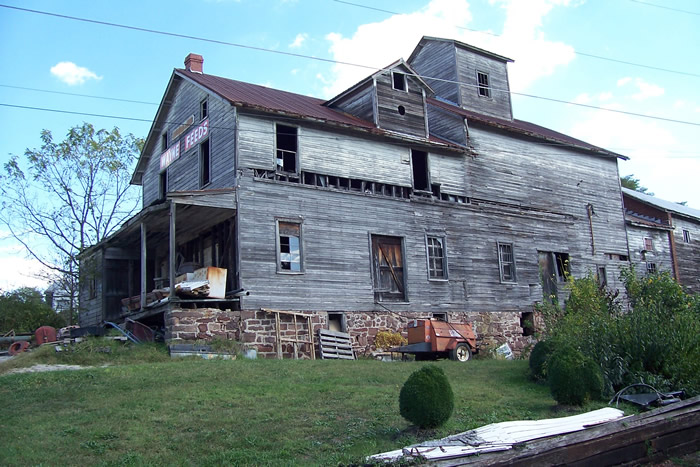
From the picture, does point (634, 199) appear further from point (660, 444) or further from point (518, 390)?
point (660, 444)

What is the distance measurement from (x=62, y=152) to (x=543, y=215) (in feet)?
86.1

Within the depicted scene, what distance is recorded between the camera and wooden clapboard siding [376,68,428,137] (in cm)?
2648

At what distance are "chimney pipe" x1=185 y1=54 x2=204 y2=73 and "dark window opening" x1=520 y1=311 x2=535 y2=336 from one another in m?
18.1

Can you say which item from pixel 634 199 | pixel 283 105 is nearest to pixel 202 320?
pixel 283 105

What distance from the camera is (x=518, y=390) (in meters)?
14.3

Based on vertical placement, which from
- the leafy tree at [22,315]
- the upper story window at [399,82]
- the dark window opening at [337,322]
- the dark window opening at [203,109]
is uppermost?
the upper story window at [399,82]

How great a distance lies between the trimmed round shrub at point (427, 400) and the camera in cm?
984

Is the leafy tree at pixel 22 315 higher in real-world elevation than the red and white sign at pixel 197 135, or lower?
lower

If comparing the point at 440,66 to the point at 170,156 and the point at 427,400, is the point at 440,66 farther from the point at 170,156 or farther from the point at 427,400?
the point at 427,400

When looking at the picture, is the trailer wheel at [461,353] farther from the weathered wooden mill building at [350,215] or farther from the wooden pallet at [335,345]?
the wooden pallet at [335,345]

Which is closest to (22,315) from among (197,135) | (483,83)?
(197,135)

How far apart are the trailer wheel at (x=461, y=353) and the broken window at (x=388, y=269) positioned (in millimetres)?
3732

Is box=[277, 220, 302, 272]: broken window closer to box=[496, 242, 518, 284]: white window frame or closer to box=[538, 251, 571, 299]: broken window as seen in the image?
box=[496, 242, 518, 284]: white window frame

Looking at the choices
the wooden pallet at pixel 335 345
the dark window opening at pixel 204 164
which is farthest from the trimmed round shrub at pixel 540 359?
the dark window opening at pixel 204 164
